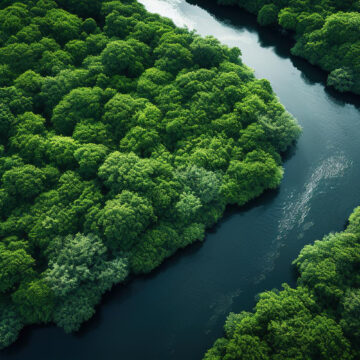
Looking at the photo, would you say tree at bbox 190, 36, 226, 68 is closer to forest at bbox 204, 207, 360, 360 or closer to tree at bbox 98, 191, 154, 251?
tree at bbox 98, 191, 154, 251

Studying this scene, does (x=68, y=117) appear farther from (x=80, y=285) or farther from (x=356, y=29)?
(x=356, y=29)

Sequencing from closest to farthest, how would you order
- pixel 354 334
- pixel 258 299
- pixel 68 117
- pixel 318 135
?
pixel 354 334, pixel 258 299, pixel 68 117, pixel 318 135

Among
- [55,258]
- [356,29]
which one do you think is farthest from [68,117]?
[356,29]

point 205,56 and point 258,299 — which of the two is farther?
point 205,56

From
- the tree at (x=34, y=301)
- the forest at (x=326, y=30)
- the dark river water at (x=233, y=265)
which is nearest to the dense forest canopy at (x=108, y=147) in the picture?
the tree at (x=34, y=301)

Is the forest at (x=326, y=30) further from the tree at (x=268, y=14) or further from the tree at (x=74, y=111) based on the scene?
the tree at (x=74, y=111)

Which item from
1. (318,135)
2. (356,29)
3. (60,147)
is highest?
(356,29)

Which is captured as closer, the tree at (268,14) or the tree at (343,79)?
the tree at (343,79)
